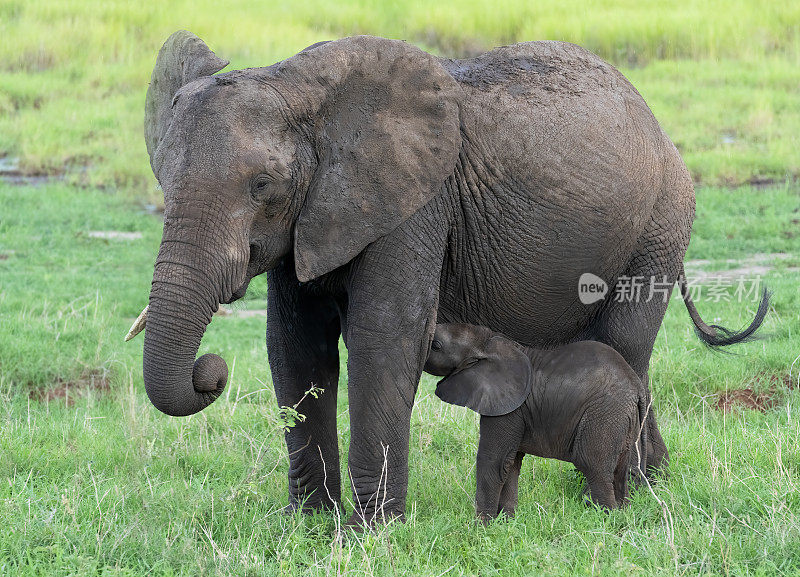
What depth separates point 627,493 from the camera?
5414 millimetres

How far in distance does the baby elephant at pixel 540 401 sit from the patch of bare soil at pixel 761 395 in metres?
2.26

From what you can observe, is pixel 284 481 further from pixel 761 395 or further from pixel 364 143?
pixel 761 395

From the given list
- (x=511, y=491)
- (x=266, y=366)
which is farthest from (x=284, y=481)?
(x=266, y=366)

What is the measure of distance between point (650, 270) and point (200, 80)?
7.48 feet

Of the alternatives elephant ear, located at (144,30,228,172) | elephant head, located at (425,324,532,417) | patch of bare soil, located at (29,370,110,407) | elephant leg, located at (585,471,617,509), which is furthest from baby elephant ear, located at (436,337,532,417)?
patch of bare soil, located at (29,370,110,407)

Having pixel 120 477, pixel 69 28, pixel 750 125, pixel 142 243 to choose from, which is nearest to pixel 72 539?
pixel 120 477

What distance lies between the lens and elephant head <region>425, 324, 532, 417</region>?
518 cm

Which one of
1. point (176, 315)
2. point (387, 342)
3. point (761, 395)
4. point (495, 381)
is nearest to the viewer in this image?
point (176, 315)

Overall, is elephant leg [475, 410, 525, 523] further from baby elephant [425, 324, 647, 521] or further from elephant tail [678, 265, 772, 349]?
elephant tail [678, 265, 772, 349]

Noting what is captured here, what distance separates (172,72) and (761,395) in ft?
14.5

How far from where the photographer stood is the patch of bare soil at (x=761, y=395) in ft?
23.9

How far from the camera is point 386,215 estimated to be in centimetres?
457

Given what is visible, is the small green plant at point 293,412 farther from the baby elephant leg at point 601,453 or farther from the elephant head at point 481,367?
the baby elephant leg at point 601,453

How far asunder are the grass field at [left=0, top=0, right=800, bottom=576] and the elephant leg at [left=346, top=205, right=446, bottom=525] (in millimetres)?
257
